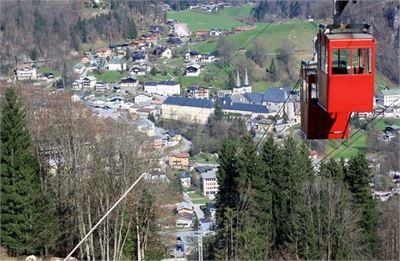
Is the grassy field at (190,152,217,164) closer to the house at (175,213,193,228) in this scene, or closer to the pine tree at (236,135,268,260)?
the house at (175,213,193,228)

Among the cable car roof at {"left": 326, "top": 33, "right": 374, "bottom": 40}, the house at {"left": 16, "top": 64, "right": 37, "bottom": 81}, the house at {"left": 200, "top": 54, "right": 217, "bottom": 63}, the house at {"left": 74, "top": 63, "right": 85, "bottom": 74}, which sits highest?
the cable car roof at {"left": 326, "top": 33, "right": 374, "bottom": 40}

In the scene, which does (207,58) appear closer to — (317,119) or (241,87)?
(241,87)

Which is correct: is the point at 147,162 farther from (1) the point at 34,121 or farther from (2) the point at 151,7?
(2) the point at 151,7

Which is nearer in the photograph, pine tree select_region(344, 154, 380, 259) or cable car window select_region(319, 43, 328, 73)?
cable car window select_region(319, 43, 328, 73)

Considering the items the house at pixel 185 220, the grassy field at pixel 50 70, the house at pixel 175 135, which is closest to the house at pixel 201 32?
the grassy field at pixel 50 70

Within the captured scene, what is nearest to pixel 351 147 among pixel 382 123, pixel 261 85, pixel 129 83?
pixel 382 123

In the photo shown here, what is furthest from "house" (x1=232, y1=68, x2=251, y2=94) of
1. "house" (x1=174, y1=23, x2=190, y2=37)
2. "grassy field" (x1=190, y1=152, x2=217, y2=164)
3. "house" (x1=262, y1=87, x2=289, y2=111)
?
"house" (x1=174, y1=23, x2=190, y2=37)

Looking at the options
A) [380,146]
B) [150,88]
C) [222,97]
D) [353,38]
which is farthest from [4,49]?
[353,38]
